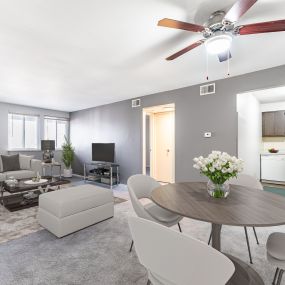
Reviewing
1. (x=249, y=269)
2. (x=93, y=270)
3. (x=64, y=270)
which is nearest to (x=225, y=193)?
(x=249, y=269)

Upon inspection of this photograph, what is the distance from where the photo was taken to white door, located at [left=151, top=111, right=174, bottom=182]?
17.3 feet

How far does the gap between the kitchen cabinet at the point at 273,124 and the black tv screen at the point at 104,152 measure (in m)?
4.87

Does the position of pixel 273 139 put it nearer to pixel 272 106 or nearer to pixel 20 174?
pixel 272 106

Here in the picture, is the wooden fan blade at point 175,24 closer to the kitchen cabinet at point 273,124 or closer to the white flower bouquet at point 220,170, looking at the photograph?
the white flower bouquet at point 220,170

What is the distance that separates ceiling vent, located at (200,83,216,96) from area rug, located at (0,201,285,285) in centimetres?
253

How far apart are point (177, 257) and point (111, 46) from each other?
2.39m

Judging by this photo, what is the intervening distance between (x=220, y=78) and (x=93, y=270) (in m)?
3.66

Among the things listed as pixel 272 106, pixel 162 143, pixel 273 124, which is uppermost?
pixel 272 106

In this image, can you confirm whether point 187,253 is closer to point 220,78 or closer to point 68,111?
point 220,78

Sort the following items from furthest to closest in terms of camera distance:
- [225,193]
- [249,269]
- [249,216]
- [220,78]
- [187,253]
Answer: [220,78], [249,269], [225,193], [249,216], [187,253]

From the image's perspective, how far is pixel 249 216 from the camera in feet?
3.62

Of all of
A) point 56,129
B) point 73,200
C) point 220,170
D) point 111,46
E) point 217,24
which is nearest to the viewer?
point 220,170

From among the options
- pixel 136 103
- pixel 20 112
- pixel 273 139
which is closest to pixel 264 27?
pixel 136 103

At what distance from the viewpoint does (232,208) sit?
1253 mm
